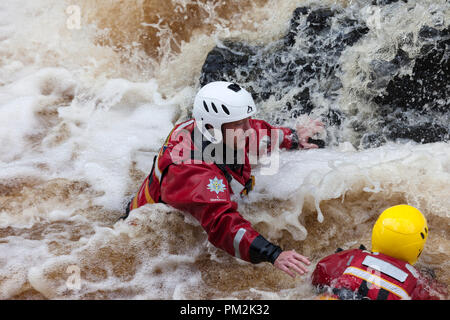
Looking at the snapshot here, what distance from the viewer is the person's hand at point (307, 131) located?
4.29 meters

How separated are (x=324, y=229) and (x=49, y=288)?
2130 millimetres

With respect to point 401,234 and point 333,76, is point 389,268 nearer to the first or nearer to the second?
point 401,234

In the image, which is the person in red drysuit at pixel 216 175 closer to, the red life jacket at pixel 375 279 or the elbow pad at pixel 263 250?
the elbow pad at pixel 263 250

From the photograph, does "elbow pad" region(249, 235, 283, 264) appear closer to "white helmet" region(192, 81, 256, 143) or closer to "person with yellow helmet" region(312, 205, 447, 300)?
"person with yellow helmet" region(312, 205, 447, 300)

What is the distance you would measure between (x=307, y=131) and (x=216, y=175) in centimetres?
159

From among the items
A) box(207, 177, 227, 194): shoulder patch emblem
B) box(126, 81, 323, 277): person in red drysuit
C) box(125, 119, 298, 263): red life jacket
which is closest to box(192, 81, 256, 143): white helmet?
box(126, 81, 323, 277): person in red drysuit

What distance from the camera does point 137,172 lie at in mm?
4602

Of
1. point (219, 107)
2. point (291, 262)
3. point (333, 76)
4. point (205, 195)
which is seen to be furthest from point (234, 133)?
point (333, 76)

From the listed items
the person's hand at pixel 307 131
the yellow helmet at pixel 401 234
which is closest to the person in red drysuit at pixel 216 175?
the yellow helmet at pixel 401 234

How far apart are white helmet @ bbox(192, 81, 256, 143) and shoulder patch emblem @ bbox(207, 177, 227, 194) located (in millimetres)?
355

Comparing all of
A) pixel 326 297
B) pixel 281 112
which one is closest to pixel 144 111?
pixel 281 112

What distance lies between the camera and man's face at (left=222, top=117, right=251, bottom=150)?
3277mm

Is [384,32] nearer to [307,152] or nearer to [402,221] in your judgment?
[307,152]

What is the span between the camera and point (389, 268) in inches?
104
